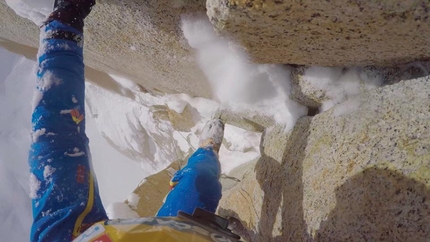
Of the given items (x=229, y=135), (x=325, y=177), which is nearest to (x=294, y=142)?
(x=325, y=177)

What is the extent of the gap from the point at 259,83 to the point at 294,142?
31cm

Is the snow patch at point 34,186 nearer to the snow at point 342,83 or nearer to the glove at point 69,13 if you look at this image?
the glove at point 69,13

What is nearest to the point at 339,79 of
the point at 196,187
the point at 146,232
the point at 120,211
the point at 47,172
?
the point at 196,187

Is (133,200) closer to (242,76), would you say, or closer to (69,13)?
(242,76)

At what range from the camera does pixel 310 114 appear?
4.97 feet

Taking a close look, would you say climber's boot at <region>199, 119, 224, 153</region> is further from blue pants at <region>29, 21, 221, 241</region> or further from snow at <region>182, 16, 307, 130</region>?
blue pants at <region>29, 21, 221, 241</region>

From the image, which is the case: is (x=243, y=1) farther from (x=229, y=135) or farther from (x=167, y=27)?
(x=229, y=135)

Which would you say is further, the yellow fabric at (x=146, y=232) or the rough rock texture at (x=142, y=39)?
Answer: the rough rock texture at (x=142, y=39)

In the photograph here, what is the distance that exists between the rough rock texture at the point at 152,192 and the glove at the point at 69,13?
1752 millimetres

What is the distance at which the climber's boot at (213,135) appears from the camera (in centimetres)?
185

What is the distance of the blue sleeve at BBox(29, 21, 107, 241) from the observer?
3.29ft

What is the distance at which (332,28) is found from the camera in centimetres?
90

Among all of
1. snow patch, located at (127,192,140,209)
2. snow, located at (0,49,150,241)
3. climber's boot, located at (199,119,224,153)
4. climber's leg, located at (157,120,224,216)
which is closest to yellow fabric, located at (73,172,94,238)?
climber's leg, located at (157,120,224,216)

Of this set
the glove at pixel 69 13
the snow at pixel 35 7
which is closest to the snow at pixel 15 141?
the snow at pixel 35 7
